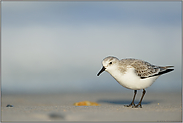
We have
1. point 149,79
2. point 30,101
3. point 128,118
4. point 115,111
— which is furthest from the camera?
point 30,101

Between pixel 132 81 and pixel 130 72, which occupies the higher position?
pixel 130 72

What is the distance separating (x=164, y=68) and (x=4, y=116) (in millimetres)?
4870

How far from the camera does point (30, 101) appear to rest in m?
10.5

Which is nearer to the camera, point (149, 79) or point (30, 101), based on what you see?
point (149, 79)

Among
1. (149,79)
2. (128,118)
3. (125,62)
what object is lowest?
(128,118)

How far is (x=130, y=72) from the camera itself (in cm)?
705

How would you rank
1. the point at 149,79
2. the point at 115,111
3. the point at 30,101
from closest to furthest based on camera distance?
the point at 115,111 → the point at 149,79 → the point at 30,101

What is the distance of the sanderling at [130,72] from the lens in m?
7.04

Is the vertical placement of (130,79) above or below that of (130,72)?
below

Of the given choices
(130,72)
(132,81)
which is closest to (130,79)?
(132,81)

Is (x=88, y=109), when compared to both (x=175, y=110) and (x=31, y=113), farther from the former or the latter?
(x=175, y=110)

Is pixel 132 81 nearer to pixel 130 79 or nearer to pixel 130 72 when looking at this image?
pixel 130 79

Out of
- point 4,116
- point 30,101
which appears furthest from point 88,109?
point 30,101

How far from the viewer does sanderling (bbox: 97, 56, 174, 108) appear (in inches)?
277
